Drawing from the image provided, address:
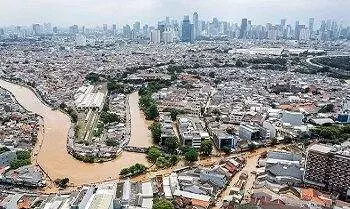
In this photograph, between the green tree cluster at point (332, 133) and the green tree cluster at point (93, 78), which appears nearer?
the green tree cluster at point (332, 133)

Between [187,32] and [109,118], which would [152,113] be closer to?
[109,118]

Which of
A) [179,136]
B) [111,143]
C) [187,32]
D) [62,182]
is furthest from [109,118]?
[187,32]

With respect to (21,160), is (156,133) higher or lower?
higher

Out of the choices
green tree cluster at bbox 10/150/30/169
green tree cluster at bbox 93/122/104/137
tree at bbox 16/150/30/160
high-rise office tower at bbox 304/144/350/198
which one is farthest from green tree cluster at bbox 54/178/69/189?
high-rise office tower at bbox 304/144/350/198

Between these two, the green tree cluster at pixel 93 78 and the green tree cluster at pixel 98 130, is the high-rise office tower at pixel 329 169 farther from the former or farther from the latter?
the green tree cluster at pixel 93 78

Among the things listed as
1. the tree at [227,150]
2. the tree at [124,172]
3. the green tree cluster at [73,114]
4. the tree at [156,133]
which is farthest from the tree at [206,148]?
the green tree cluster at [73,114]

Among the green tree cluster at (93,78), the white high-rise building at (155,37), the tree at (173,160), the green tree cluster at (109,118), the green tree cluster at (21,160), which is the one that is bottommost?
the tree at (173,160)

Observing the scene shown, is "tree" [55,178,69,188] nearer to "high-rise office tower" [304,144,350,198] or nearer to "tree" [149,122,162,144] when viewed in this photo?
"tree" [149,122,162,144]

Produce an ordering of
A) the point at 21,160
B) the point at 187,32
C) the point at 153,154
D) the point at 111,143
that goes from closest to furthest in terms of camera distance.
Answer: the point at 21,160, the point at 153,154, the point at 111,143, the point at 187,32

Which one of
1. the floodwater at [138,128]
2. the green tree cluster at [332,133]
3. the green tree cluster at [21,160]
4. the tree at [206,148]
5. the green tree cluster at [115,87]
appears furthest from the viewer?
the green tree cluster at [115,87]

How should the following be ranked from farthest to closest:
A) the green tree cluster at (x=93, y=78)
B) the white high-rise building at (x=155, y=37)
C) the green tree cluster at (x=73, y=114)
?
the white high-rise building at (x=155, y=37) → the green tree cluster at (x=93, y=78) → the green tree cluster at (x=73, y=114)

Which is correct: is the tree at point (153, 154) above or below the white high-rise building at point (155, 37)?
below
